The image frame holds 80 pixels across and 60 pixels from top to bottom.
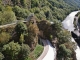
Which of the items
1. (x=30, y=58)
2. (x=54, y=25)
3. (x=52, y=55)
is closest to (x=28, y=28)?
(x=30, y=58)

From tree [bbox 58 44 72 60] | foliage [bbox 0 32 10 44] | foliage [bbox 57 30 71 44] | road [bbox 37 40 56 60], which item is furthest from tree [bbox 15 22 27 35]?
foliage [bbox 57 30 71 44]

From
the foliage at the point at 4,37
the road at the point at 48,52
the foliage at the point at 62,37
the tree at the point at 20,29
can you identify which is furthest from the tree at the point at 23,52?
the foliage at the point at 62,37

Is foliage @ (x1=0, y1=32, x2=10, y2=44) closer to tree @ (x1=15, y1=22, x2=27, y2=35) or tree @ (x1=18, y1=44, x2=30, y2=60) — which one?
tree @ (x1=15, y1=22, x2=27, y2=35)

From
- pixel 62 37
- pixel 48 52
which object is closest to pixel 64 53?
pixel 48 52

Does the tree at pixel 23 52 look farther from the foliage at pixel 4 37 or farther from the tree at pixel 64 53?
the tree at pixel 64 53

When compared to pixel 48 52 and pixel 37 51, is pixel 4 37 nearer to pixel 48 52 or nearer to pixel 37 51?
pixel 37 51

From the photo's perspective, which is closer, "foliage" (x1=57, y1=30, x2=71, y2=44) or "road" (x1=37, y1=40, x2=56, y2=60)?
"road" (x1=37, y1=40, x2=56, y2=60)
